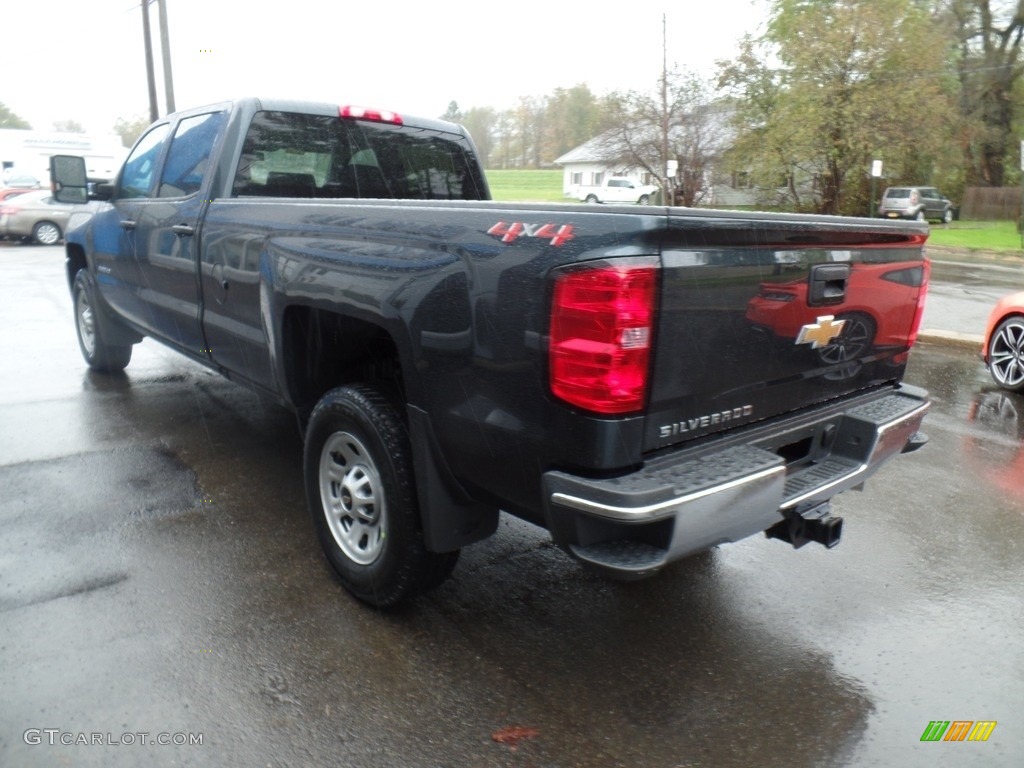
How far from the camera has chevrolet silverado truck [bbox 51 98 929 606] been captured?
247 centimetres

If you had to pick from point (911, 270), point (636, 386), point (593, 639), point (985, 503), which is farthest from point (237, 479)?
point (985, 503)

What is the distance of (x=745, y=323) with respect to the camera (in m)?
2.80

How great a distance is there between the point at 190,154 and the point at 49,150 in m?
33.7

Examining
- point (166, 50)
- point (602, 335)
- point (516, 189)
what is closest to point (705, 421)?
point (602, 335)

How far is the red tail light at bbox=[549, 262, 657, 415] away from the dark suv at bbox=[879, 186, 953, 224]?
3306 cm

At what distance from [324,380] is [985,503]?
3.70 meters

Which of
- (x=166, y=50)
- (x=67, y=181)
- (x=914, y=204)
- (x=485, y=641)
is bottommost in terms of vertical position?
(x=485, y=641)

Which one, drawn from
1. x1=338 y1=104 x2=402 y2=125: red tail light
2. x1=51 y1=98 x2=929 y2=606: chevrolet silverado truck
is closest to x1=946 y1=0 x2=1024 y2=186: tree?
x1=338 y1=104 x2=402 y2=125: red tail light

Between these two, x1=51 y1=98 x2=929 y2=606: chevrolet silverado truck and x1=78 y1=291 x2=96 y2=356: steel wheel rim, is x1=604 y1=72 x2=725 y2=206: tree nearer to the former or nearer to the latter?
x1=78 y1=291 x2=96 y2=356: steel wheel rim

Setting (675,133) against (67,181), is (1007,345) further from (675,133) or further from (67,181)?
(675,133)

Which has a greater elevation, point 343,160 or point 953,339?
point 343,160

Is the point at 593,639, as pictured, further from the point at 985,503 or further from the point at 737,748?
the point at 985,503

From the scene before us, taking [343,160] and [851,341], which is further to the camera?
[343,160]

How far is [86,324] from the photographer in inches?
283
